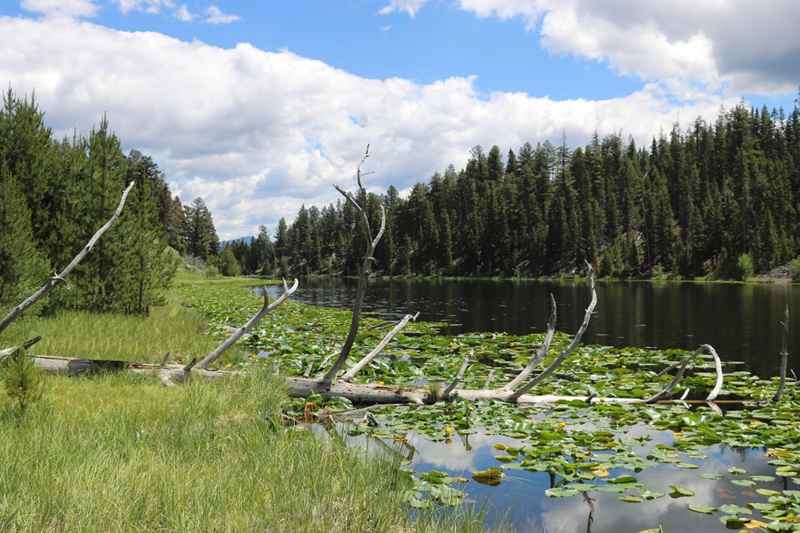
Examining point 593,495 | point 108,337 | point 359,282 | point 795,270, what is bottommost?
point 593,495

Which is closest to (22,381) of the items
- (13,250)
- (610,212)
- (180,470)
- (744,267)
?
(180,470)

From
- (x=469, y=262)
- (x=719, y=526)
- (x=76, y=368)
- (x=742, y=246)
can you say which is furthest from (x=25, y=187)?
(x=469, y=262)

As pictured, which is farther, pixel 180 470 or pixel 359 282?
pixel 359 282

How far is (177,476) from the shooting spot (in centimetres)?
578

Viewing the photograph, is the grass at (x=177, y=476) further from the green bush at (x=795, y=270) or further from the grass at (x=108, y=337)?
the green bush at (x=795, y=270)

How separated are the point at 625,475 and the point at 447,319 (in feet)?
84.8

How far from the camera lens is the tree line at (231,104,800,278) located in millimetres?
104562

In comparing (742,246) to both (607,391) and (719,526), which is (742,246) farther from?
(719,526)

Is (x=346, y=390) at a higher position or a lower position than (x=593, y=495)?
higher

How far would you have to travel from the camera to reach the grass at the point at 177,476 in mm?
4875

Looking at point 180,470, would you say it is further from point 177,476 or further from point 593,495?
point 593,495

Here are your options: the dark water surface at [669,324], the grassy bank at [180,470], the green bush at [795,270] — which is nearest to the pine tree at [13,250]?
the grassy bank at [180,470]

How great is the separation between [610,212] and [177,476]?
129 m

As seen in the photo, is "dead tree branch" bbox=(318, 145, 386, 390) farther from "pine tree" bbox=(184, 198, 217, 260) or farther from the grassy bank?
"pine tree" bbox=(184, 198, 217, 260)
